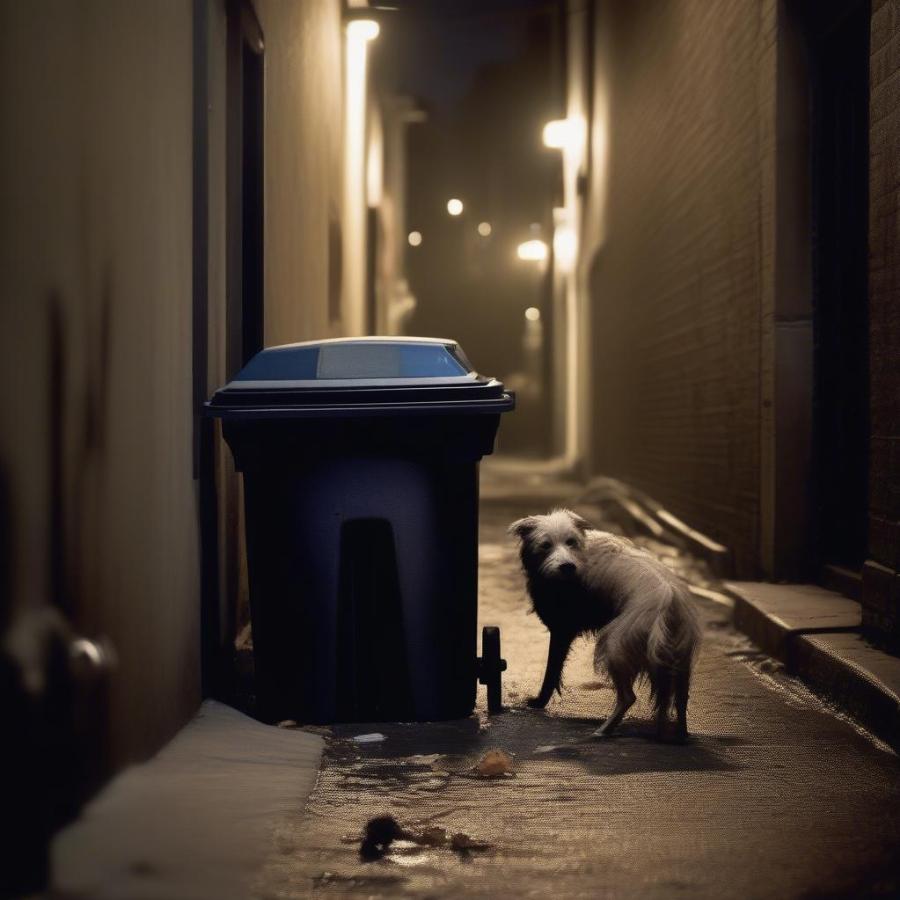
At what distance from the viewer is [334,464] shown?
495 centimetres

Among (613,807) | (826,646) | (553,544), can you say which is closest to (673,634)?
(553,544)

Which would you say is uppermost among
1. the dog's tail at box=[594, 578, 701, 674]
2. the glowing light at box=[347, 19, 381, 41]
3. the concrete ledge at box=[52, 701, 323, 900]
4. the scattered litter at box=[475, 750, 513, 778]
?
the glowing light at box=[347, 19, 381, 41]

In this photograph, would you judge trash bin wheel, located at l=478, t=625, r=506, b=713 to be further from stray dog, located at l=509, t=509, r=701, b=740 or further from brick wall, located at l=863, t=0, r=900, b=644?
brick wall, located at l=863, t=0, r=900, b=644

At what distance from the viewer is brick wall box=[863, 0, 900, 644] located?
18.8ft

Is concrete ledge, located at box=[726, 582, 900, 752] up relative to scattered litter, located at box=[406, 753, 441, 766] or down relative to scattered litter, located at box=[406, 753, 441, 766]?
up

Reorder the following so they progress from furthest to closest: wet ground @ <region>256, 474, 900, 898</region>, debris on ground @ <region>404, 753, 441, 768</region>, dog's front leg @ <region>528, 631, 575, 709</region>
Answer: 1. dog's front leg @ <region>528, 631, 575, 709</region>
2. debris on ground @ <region>404, 753, 441, 768</region>
3. wet ground @ <region>256, 474, 900, 898</region>

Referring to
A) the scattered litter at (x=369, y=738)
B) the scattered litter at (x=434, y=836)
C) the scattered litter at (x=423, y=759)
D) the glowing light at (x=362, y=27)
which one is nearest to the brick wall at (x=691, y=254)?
the glowing light at (x=362, y=27)

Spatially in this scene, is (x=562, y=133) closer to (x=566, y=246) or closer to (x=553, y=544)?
(x=566, y=246)

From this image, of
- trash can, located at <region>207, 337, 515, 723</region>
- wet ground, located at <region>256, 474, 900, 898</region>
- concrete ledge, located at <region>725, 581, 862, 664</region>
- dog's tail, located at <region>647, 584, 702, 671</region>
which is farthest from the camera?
concrete ledge, located at <region>725, 581, 862, 664</region>

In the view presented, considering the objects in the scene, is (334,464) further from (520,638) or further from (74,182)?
(520,638)

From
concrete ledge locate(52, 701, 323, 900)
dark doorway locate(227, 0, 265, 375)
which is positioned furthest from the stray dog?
dark doorway locate(227, 0, 265, 375)

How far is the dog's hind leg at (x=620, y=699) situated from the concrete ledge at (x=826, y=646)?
94 centimetres

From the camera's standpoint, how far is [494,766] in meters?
4.39

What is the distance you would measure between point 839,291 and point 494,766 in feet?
14.6
